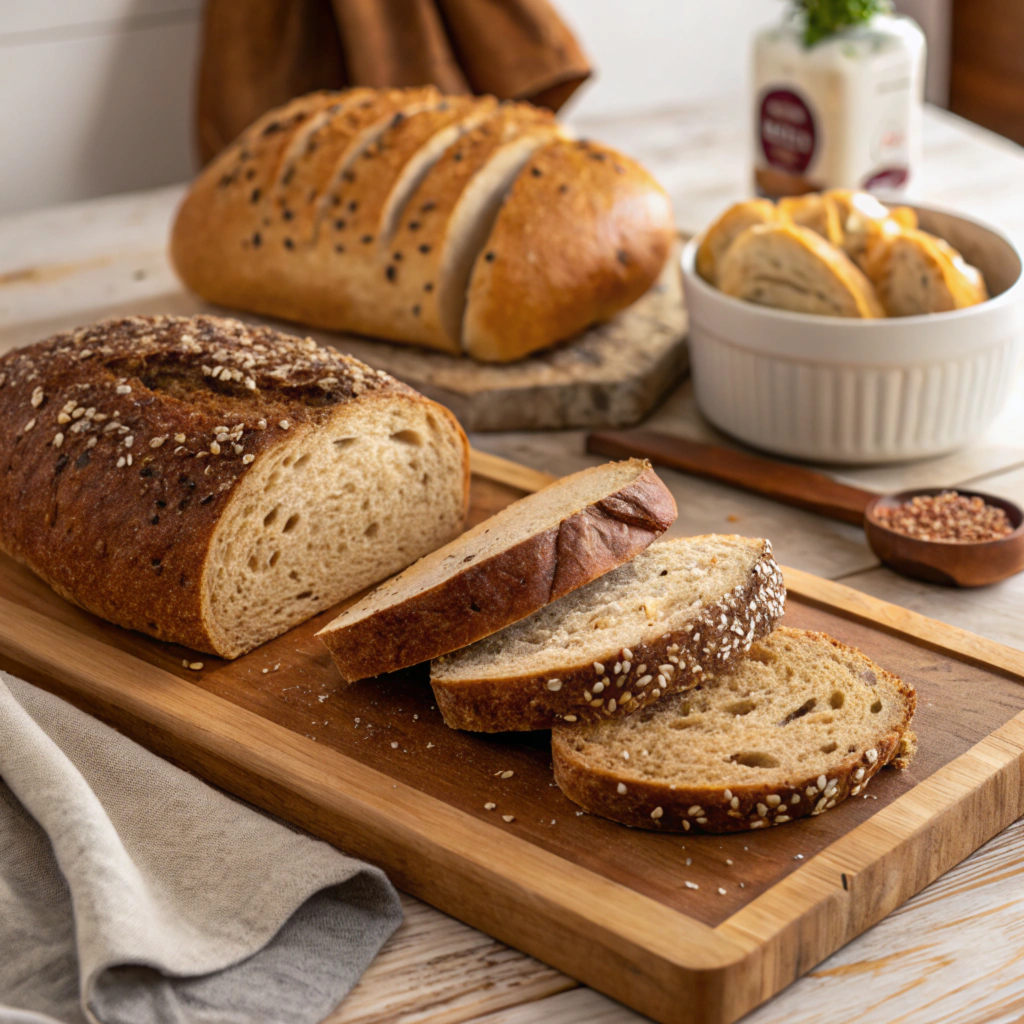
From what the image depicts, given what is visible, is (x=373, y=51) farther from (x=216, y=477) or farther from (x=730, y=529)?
(x=216, y=477)

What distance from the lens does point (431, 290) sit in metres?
3.11

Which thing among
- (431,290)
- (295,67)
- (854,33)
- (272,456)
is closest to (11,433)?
(272,456)

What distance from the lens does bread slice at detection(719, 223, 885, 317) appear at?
262 centimetres

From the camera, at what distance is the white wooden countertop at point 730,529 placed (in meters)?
1.57

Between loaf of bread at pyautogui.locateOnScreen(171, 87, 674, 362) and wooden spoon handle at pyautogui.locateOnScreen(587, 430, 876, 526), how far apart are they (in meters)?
0.38

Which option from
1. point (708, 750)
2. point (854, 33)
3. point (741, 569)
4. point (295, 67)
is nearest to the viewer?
point (708, 750)

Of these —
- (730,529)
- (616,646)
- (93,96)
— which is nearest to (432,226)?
(730,529)

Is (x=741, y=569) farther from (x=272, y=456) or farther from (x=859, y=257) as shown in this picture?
(x=859, y=257)

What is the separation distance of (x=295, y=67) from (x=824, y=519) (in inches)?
124

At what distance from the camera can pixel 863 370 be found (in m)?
2.65

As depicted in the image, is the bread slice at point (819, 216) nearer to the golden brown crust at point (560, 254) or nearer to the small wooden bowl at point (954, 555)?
the golden brown crust at point (560, 254)

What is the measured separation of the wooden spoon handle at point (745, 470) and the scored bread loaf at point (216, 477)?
1.66 feet

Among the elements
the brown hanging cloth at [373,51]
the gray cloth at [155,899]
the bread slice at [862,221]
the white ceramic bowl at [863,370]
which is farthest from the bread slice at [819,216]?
the brown hanging cloth at [373,51]

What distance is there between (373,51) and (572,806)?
3592mm
